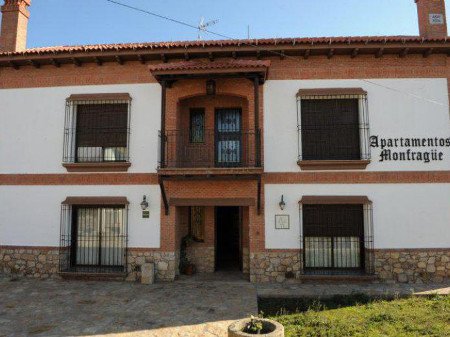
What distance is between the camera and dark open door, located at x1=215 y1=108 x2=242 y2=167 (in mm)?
10344

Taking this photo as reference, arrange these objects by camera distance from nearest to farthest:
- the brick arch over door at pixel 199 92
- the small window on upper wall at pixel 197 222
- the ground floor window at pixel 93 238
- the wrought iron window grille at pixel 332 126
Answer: the wrought iron window grille at pixel 332 126 → the brick arch over door at pixel 199 92 → the ground floor window at pixel 93 238 → the small window on upper wall at pixel 197 222

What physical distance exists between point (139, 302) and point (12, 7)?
35.7 ft

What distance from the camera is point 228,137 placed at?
34.4ft

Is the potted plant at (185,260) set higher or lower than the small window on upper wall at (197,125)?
lower

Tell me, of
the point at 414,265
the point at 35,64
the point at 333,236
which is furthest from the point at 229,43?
the point at 414,265

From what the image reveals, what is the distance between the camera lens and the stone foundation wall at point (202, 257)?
35.0ft

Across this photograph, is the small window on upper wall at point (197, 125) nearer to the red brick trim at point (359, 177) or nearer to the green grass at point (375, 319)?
the red brick trim at point (359, 177)

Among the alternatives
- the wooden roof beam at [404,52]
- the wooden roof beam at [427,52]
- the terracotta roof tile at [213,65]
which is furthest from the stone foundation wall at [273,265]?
the wooden roof beam at [427,52]

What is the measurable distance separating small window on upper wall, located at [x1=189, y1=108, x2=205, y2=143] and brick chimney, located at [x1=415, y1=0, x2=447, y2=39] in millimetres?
7600

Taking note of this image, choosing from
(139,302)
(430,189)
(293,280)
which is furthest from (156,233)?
(430,189)

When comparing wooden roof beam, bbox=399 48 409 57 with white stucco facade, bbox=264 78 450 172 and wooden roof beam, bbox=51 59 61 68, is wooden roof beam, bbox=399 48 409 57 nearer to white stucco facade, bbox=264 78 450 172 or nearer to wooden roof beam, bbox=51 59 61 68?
white stucco facade, bbox=264 78 450 172

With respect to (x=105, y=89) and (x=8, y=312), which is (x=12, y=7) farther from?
(x=8, y=312)

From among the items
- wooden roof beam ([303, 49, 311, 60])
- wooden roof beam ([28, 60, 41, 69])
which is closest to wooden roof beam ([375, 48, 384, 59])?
wooden roof beam ([303, 49, 311, 60])

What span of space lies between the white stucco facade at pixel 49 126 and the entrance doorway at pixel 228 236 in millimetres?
3198
